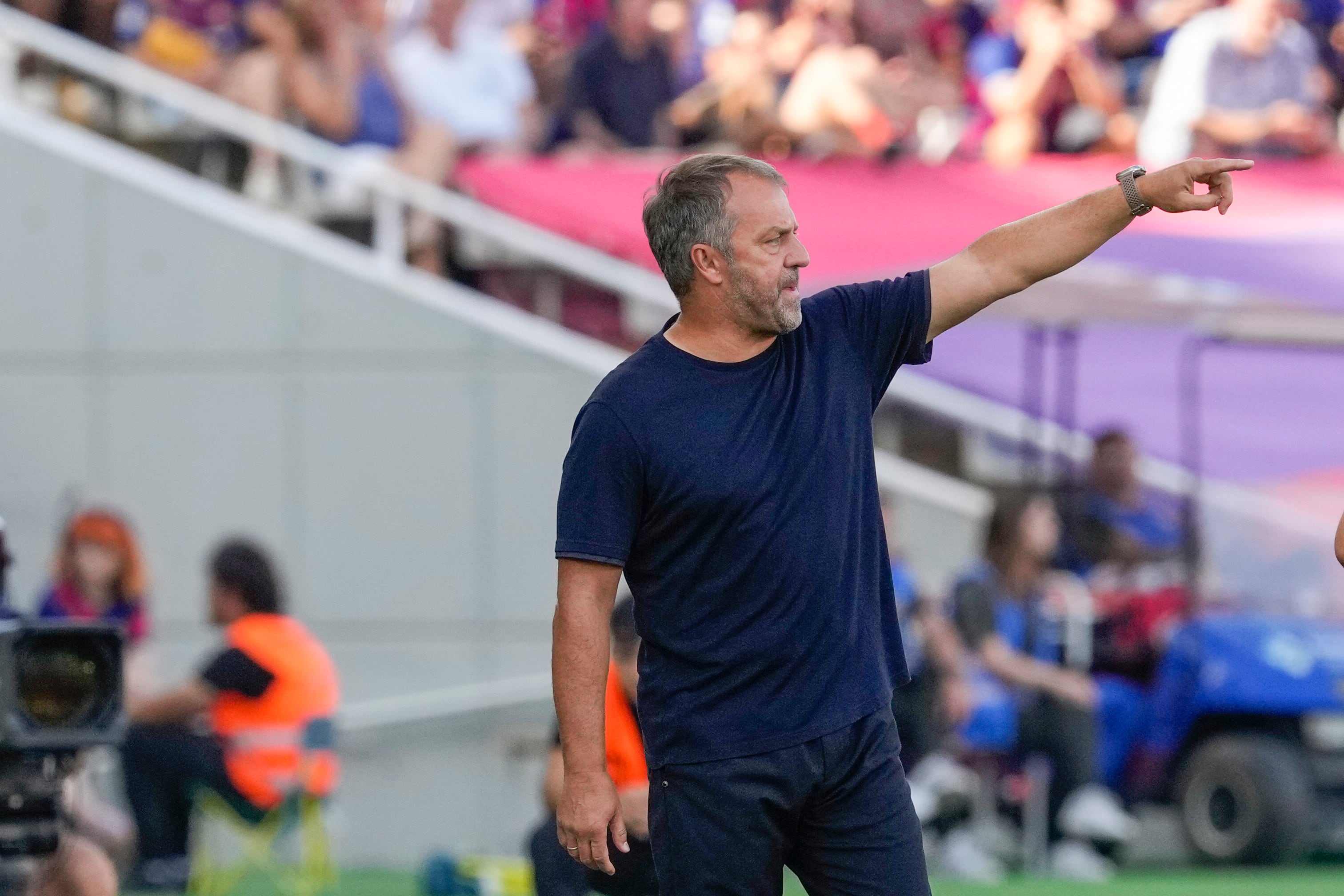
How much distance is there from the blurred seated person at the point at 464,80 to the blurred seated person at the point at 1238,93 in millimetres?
3382

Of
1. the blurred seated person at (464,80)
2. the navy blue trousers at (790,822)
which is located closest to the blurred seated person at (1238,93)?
the blurred seated person at (464,80)

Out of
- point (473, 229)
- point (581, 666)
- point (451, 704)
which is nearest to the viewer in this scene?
point (581, 666)

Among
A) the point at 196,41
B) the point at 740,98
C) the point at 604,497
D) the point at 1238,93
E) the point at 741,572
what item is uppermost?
the point at 196,41

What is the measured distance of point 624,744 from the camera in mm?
6219

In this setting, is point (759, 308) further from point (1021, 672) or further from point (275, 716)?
point (1021, 672)

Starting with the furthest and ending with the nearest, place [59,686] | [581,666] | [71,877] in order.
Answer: [71,877] → [59,686] → [581,666]

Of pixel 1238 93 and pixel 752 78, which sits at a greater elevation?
pixel 752 78

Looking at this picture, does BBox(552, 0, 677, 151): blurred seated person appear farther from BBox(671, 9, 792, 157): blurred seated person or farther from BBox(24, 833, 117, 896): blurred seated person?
BBox(24, 833, 117, 896): blurred seated person

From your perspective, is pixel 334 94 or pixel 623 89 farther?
pixel 623 89

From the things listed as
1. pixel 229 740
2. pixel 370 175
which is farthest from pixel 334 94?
pixel 229 740

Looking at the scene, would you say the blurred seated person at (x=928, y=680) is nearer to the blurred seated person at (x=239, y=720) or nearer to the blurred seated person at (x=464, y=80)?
the blurred seated person at (x=239, y=720)

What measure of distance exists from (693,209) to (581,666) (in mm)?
903

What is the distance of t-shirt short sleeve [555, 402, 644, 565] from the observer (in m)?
3.93

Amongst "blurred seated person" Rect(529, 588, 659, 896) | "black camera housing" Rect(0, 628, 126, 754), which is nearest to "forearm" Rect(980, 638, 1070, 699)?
"blurred seated person" Rect(529, 588, 659, 896)
